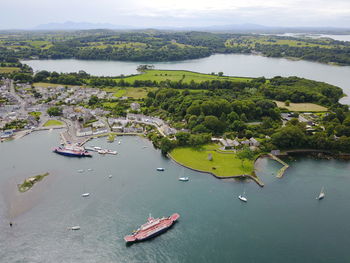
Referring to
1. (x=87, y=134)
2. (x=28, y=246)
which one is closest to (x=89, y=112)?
(x=87, y=134)

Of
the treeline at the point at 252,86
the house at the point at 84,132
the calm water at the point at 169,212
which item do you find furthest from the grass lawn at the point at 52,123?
the treeline at the point at 252,86

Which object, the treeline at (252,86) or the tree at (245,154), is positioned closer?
the tree at (245,154)

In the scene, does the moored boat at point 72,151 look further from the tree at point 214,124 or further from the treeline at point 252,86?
the treeline at point 252,86

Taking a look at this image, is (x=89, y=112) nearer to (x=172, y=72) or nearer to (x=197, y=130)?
(x=197, y=130)

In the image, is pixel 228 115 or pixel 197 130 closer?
pixel 197 130

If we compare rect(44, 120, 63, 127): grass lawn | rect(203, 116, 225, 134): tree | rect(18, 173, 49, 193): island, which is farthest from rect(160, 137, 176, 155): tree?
rect(44, 120, 63, 127): grass lawn

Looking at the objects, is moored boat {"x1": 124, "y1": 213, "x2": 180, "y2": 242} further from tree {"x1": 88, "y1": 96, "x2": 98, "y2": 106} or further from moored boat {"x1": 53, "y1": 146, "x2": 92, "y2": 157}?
tree {"x1": 88, "y1": 96, "x2": 98, "y2": 106}
